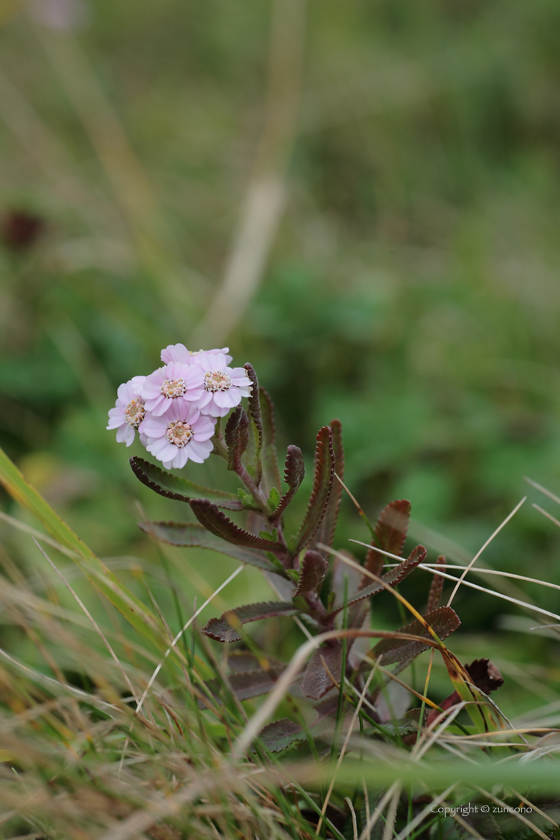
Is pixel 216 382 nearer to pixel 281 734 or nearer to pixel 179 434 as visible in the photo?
pixel 179 434

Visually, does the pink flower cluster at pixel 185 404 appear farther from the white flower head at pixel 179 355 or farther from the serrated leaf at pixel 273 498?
the serrated leaf at pixel 273 498

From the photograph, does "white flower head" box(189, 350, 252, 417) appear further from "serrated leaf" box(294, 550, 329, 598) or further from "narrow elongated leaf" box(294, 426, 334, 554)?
"serrated leaf" box(294, 550, 329, 598)

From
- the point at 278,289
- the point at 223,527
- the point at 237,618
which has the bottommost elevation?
the point at 237,618

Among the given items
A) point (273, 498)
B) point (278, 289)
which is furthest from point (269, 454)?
point (278, 289)

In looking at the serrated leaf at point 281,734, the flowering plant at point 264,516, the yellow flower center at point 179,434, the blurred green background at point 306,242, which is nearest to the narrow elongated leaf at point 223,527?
the flowering plant at point 264,516

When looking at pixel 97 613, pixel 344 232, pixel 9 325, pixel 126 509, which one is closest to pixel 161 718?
pixel 97 613

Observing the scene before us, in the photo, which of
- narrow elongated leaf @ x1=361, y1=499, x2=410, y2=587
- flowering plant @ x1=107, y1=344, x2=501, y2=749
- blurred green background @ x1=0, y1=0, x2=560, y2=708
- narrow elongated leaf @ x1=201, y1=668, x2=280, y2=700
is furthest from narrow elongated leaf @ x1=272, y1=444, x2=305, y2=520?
blurred green background @ x1=0, y1=0, x2=560, y2=708
